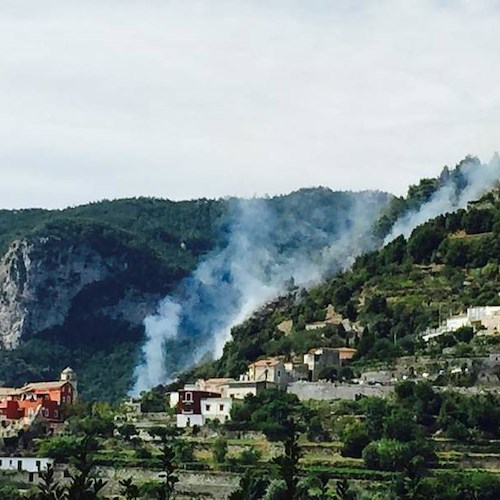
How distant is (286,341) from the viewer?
299ft

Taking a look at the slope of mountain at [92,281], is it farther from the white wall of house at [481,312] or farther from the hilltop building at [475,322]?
the white wall of house at [481,312]

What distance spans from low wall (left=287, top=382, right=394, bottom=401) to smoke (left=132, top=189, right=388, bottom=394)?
108 feet

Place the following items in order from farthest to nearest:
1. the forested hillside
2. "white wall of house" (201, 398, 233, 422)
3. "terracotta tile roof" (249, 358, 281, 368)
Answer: the forested hillside
"terracotta tile roof" (249, 358, 281, 368)
"white wall of house" (201, 398, 233, 422)

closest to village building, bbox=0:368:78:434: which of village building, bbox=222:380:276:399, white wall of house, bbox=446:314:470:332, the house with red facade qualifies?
the house with red facade

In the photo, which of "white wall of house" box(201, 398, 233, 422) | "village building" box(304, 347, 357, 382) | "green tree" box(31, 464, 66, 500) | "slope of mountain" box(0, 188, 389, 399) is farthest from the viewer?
"slope of mountain" box(0, 188, 389, 399)

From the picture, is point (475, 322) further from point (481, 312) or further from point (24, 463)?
point (24, 463)

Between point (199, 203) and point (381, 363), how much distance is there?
9494 cm

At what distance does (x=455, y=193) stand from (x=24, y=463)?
52852mm

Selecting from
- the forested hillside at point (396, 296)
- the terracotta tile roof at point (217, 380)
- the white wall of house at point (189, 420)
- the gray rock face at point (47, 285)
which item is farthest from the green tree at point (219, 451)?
the gray rock face at point (47, 285)

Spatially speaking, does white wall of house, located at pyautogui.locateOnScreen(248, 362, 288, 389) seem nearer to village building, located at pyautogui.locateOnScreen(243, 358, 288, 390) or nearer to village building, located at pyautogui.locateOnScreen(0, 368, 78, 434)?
village building, located at pyautogui.locateOnScreen(243, 358, 288, 390)

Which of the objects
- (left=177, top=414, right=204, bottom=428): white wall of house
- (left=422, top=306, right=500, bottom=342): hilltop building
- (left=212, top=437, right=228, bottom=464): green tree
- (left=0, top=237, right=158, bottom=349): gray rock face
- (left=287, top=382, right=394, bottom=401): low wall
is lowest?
(left=212, top=437, right=228, bottom=464): green tree

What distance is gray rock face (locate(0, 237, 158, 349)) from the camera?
146 meters

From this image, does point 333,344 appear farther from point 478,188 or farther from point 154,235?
point 154,235

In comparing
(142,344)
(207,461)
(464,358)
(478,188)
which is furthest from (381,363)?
(142,344)
